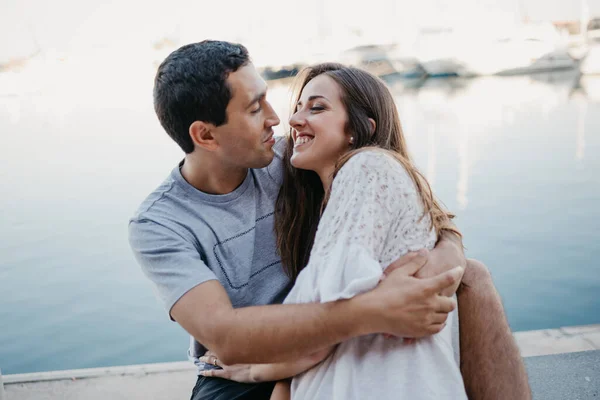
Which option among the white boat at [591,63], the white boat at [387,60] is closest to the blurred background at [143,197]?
the white boat at [591,63]

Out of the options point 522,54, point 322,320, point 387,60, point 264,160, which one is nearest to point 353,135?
point 264,160

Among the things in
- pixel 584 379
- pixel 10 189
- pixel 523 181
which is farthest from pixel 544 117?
pixel 584 379

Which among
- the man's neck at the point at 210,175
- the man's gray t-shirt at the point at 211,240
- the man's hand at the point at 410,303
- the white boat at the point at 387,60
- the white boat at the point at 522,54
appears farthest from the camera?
the white boat at the point at 387,60

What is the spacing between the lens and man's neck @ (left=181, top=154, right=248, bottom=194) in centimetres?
179

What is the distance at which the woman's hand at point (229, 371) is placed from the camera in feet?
5.27

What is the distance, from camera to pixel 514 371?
4.70ft

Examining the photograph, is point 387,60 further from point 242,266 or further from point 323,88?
point 242,266

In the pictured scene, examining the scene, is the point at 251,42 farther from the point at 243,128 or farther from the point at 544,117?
the point at 243,128

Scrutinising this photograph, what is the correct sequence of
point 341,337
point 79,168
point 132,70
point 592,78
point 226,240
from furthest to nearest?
point 132,70, point 592,78, point 79,168, point 226,240, point 341,337

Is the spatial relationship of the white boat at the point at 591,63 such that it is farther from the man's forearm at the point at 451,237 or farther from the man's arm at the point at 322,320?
the man's arm at the point at 322,320

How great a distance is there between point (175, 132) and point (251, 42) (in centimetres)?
3926

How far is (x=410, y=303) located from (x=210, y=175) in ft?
2.55

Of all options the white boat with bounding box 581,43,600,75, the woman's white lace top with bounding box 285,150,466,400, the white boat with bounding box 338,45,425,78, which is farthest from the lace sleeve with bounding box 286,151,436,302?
the white boat with bounding box 338,45,425,78

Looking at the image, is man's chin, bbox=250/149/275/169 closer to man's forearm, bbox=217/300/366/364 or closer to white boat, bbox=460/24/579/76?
man's forearm, bbox=217/300/366/364
